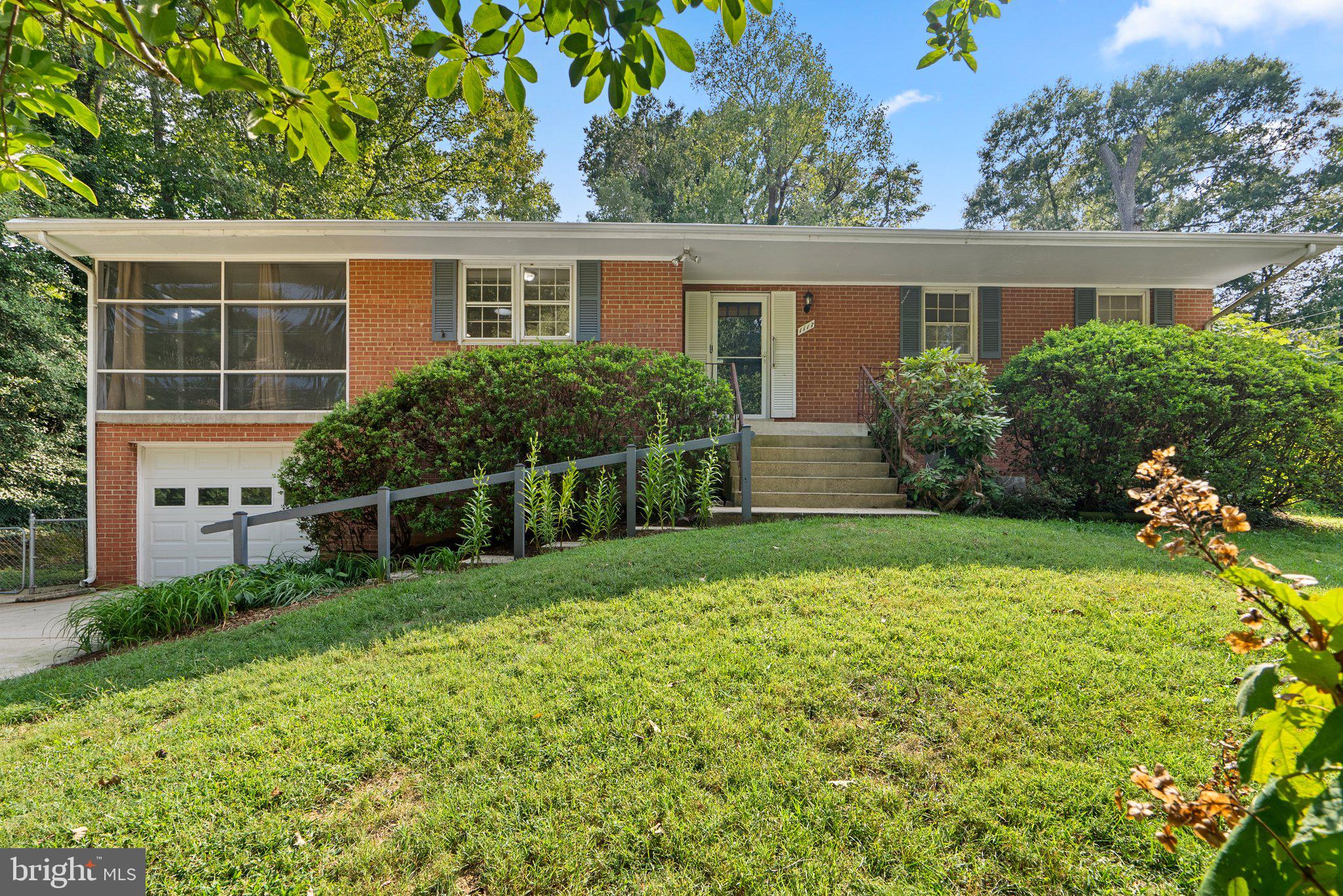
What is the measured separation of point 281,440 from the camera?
8930 mm

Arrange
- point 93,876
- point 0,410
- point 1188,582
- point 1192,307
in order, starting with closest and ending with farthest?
1. point 93,876
2. point 1188,582
3. point 1192,307
4. point 0,410

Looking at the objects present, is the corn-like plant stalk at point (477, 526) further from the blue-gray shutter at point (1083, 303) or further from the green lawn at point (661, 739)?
the blue-gray shutter at point (1083, 303)

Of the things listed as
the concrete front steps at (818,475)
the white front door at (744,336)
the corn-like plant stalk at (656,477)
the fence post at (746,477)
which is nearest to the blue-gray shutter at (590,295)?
the white front door at (744,336)

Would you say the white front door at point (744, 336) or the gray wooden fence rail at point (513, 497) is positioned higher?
the white front door at point (744, 336)

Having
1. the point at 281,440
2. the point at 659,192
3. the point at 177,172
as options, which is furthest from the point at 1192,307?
the point at 177,172

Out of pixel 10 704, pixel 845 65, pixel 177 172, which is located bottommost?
pixel 10 704

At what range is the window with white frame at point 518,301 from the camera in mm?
9531

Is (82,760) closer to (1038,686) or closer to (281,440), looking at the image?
(1038,686)

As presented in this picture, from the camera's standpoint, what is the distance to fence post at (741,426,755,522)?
23.0 feet

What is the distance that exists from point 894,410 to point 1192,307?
6.27 metres

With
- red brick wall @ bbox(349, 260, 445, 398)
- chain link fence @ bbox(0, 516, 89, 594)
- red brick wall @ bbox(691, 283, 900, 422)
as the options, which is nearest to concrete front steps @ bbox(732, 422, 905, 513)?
red brick wall @ bbox(691, 283, 900, 422)

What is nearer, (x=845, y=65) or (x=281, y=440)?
(x=281, y=440)

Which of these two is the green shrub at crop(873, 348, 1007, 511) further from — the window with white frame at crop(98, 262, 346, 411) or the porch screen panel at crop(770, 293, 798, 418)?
the window with white frame at crop(98, 262, 346, 411)

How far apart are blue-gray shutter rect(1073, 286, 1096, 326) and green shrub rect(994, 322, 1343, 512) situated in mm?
2357
